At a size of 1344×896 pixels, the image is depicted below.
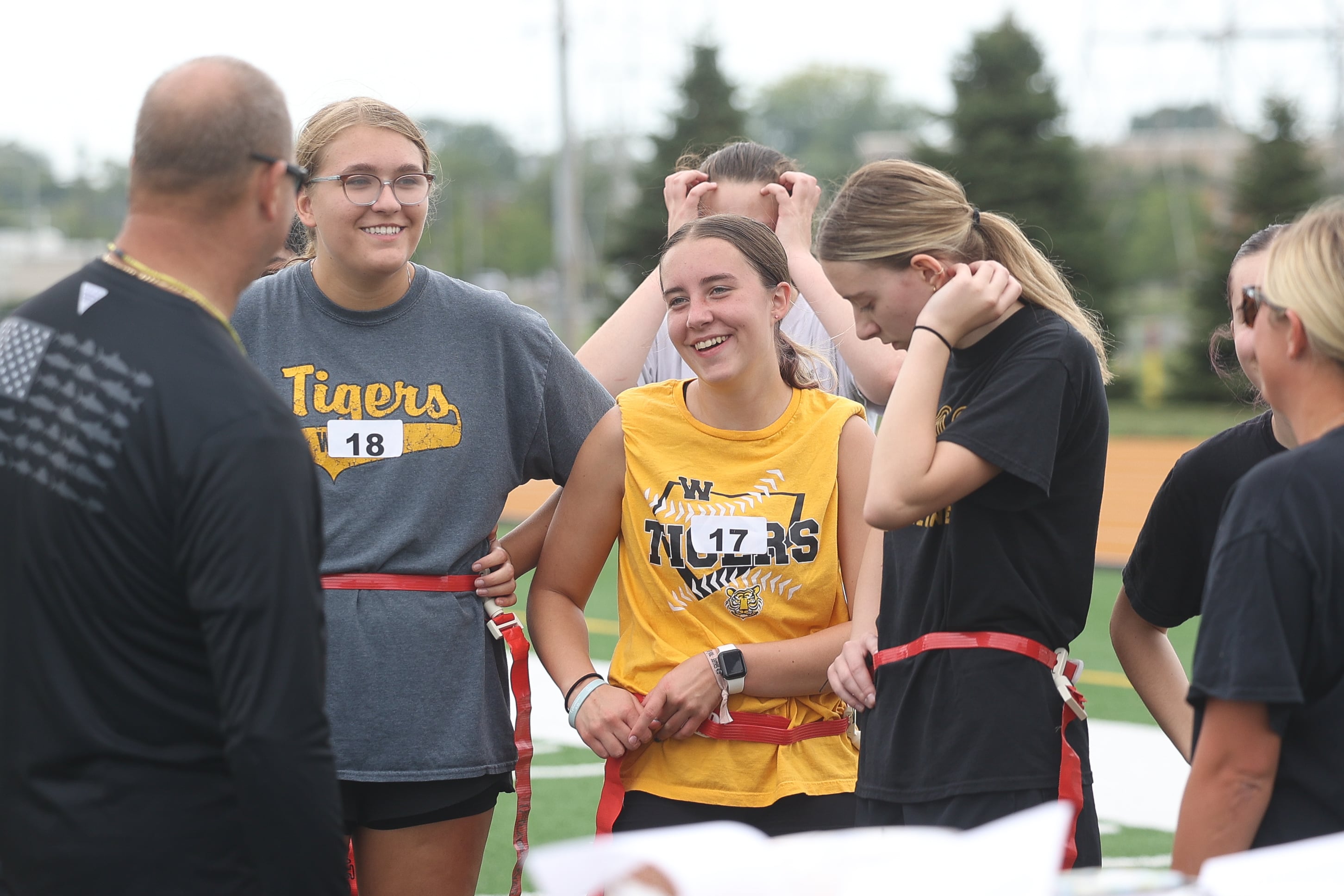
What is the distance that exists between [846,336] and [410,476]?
1.49 metres

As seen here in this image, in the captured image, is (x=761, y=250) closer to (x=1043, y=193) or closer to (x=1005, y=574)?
(x=1005, y=574)

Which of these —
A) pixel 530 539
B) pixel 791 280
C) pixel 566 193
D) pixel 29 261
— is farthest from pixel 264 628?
pixel 29 261

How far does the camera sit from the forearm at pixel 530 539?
11.9 feet

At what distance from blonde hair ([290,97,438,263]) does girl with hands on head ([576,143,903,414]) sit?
0.97 m

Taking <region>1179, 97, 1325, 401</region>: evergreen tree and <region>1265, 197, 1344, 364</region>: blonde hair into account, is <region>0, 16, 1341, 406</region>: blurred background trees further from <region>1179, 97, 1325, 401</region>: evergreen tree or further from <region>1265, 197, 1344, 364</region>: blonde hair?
<region>1265, 197, 1344, 364</region>: blonde hair

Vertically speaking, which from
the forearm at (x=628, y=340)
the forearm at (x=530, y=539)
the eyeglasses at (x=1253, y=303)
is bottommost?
the forearm at (x=530, y=539)

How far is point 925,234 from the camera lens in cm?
293

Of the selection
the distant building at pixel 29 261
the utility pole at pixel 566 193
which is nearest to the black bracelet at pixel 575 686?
the utility pole at pixel 566 193

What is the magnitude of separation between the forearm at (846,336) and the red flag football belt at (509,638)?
4.40ft

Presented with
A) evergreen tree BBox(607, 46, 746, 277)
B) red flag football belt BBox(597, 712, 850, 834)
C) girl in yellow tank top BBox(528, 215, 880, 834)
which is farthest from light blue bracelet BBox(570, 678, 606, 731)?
evergreen tree BBox(607, 46, 746, 277)

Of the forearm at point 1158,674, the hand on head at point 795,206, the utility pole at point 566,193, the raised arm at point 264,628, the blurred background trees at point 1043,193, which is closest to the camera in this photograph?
the raised arm at point 264,628

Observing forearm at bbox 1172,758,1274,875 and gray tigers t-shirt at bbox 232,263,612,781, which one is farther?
gray tigers t-shirt at bbox 232,263,612,781

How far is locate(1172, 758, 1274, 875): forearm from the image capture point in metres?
2.12

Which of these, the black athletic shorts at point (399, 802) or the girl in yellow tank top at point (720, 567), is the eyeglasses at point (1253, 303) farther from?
the black athletic shorts at point (399, 802)
